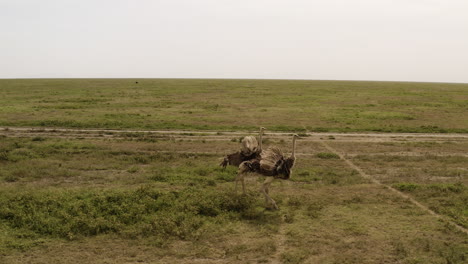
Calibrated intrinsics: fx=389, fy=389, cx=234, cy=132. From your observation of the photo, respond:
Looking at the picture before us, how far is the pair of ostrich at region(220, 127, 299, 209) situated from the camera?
8.96 m

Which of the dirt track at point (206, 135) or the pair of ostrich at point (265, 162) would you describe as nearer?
the pair of ostrich at point (265, 162)

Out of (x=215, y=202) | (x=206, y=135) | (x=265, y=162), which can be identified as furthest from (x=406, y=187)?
(x=206, y=135)

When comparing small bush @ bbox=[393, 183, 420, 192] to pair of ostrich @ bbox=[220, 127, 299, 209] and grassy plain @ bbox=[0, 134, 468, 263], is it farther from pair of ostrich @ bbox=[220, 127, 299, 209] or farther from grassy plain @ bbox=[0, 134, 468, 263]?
pair of ostrich @ bbox=[220, 127, 299, 209]

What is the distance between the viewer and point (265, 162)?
8961mm

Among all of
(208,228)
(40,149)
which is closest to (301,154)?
(208,228)

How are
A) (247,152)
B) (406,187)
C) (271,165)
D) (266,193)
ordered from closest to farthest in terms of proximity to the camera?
(271,165) → (247,152) → (266,193) → (406,187)

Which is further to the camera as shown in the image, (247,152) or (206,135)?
(206,135)

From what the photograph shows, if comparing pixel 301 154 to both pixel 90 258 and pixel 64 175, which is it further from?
pixel 90 258

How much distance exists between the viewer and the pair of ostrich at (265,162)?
8961mm

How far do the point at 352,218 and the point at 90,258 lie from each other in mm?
5757

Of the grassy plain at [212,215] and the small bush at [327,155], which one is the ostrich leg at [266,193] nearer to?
the grassy plain at [212,215]

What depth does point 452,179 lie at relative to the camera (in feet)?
40.7

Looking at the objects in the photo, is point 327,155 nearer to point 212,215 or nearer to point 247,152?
point 247,152

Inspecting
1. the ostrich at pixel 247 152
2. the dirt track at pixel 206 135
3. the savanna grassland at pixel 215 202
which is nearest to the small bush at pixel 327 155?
the savanna grassland at pixel 215 202
